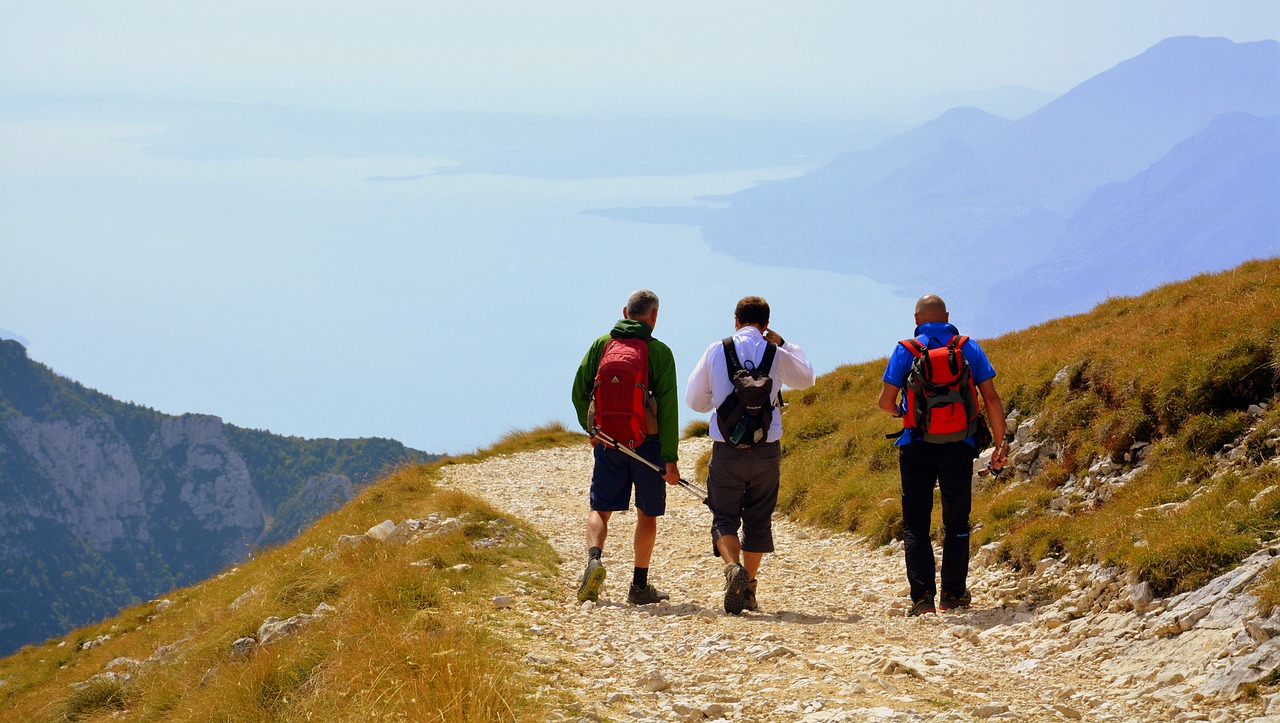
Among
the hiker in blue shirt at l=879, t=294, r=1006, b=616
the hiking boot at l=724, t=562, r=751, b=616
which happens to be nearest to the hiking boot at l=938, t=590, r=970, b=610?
the hiker in blue shirt at l=879, t=294, r=1006, b=616

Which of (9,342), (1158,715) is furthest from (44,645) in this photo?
(9,342)

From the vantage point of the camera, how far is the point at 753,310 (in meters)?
8.91

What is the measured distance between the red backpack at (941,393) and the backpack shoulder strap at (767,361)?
47.7 inches

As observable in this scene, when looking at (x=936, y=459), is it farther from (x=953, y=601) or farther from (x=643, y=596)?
(x=643, y=596)

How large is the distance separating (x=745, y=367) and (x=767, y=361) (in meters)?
0.21

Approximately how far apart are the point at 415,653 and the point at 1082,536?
6.51 m

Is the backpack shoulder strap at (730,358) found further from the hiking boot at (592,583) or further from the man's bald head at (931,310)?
the hiking boot at (592,583)

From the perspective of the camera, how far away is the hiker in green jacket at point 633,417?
8.88m

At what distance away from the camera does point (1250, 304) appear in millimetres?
11633

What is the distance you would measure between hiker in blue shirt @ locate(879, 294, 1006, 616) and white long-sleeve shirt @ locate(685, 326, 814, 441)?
2.64 feet

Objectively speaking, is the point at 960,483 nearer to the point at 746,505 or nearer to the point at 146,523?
the point at 746,505

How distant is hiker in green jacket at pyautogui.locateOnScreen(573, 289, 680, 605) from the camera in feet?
29.1

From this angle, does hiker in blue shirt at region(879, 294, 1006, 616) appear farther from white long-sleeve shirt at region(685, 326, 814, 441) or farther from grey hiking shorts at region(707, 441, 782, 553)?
A: grey hiking shorts at region(707, 441, 782, 553)

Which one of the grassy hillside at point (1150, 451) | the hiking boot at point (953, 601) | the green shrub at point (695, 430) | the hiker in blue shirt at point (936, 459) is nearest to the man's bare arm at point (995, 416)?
the hiker in blue shirt at point (936, 459)
